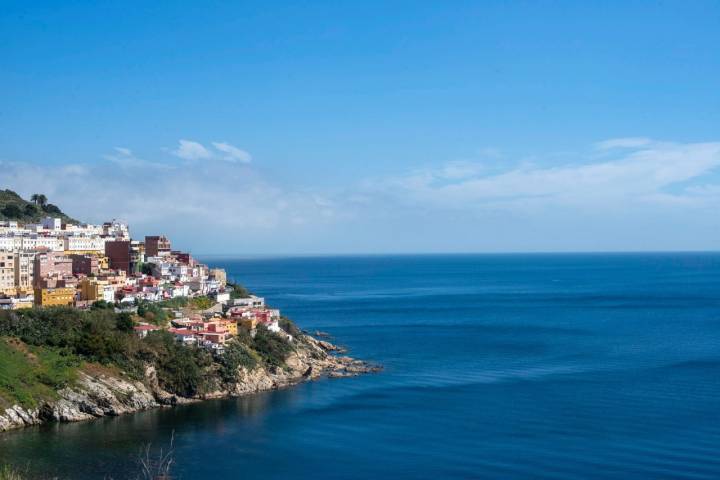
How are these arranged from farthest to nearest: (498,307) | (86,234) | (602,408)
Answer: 1. (498,307)
2. (86,234)
3. (602,408)

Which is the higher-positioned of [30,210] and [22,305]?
[30,210]

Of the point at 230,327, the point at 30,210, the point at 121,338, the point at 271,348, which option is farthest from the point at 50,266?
the point at 30,210

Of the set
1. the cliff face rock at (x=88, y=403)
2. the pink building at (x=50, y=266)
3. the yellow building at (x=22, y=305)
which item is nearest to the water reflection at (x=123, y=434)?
the cliff face rock at (x=88, y=403)

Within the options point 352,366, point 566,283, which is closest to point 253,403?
point 352,366

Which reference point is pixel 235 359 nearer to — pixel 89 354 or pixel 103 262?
pixel 89 354

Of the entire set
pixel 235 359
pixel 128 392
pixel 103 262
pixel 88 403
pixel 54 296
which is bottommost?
pixel 88 403

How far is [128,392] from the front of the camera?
33.0 metres

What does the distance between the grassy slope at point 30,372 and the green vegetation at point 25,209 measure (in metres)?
42.3

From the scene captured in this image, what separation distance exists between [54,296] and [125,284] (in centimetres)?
555

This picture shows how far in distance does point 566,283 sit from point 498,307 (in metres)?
44.8

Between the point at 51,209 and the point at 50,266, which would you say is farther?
the point at 51,209

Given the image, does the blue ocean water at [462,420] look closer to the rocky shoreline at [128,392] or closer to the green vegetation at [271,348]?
the rocky shoreline at [128,392]

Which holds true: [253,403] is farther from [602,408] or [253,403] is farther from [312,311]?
[312,311]

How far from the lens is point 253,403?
3469 cm
